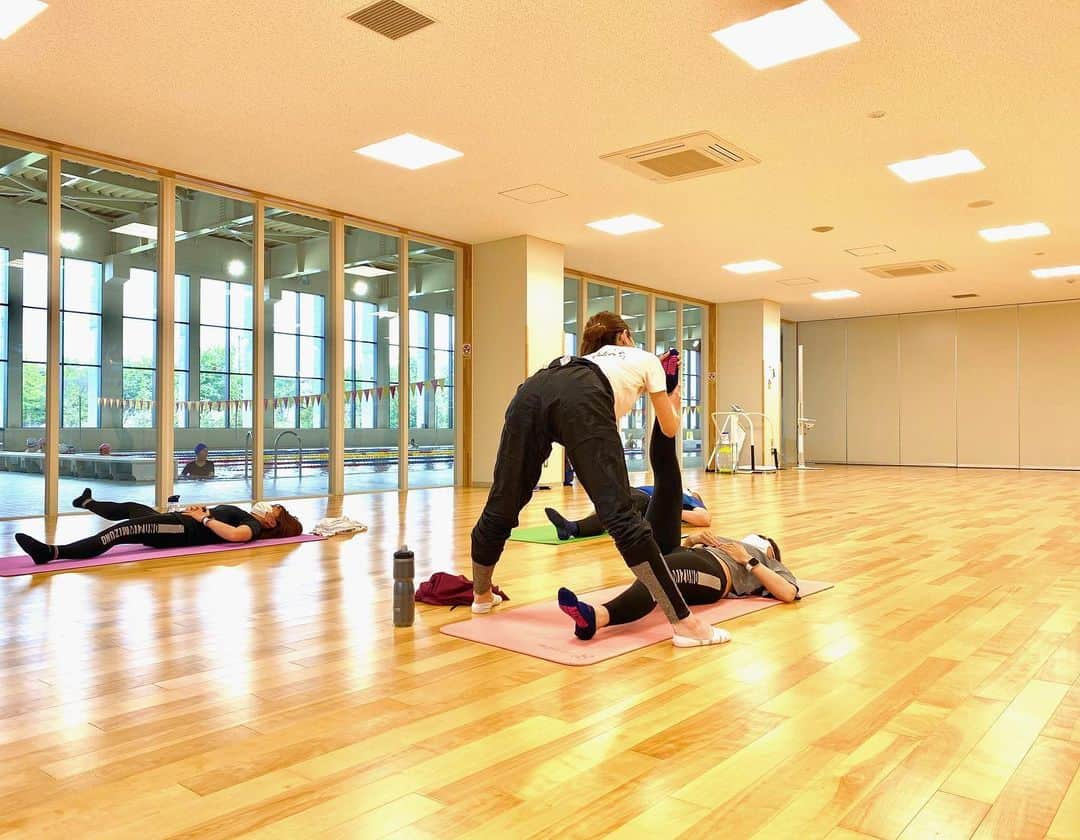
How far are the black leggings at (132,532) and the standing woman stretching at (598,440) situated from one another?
2132 mm

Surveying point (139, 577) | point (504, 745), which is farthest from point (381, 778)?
point (139, 577)

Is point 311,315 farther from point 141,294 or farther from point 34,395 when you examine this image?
point 34,395

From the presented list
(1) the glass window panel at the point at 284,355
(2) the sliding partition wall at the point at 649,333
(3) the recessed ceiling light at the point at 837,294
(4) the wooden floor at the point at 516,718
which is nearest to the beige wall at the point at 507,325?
(2) the sliding partition wall at the point at 649,333

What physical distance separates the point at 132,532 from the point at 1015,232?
872 centimetres

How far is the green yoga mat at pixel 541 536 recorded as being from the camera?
4844 mm

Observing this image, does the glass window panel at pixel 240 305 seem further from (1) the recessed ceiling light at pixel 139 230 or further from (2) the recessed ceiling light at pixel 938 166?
(2) the recessed ceiling light at pixel 938 166

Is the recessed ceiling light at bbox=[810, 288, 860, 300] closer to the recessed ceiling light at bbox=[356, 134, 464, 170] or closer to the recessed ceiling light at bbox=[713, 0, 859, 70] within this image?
the recessed ceiling light at bbox=[356, 134, 464, 170]

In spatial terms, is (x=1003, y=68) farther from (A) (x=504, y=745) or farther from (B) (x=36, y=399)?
(B) (x=36, y=399)

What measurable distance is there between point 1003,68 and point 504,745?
4.82m

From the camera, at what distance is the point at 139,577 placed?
372 centimetres

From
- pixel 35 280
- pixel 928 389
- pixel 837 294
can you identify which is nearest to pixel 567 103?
pixel 35 280

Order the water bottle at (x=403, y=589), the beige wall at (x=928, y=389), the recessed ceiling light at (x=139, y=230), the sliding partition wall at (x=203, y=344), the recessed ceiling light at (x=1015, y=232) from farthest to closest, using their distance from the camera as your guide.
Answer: the beige wall at (x=928, y=389) → the recessed ceiling light at (x=1015, y=232) → the recessed ceiling light at (x=139, y=230) → the sliding partition wall at (x=203, y=344) → the water bottle at (x=403, y=589)

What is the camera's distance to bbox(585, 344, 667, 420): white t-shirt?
2711mm

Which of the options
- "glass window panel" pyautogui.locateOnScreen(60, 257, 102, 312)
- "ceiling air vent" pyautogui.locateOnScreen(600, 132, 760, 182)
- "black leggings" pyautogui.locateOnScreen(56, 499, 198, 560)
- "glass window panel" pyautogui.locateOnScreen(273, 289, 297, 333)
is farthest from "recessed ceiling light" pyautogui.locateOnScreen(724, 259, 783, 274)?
"black leggings" pyautogui.locateOnScreen(56, 499, 198, 560)
